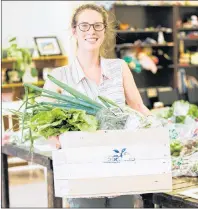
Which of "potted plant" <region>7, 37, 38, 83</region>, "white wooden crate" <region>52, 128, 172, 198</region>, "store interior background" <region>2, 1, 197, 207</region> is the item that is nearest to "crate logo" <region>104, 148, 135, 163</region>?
"white wooden crate" <region>52, 128, 172, 198</region>

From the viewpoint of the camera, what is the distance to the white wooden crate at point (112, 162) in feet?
5.60

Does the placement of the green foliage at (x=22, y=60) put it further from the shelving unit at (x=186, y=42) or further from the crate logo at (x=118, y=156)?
the crate logo at (x=118, y=156)

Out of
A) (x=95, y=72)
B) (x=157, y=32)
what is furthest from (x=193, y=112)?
(x=157, y=32)

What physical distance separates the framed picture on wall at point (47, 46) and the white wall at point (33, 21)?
10 centimetres

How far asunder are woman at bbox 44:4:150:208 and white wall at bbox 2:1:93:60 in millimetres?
4292

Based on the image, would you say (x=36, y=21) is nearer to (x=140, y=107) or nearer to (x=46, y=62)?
(x=46, y=62)

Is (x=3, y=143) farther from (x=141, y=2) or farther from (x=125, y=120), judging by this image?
(x=141, y=2)

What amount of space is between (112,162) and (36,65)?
5.14 meters

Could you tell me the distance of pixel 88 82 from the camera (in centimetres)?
220

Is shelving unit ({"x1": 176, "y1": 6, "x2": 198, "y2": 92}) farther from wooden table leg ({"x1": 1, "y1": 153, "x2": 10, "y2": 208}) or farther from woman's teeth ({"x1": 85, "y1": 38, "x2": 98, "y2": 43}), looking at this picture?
woman's teeth ({"x1": 85, "y1": 38, "x2": 98, "y2": 43})

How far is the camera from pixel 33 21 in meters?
6.73

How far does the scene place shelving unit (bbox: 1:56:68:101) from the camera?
20.8ft

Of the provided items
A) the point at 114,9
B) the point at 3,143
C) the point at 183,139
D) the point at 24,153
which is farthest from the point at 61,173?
the point at 114,9

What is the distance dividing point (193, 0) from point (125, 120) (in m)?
6.20
